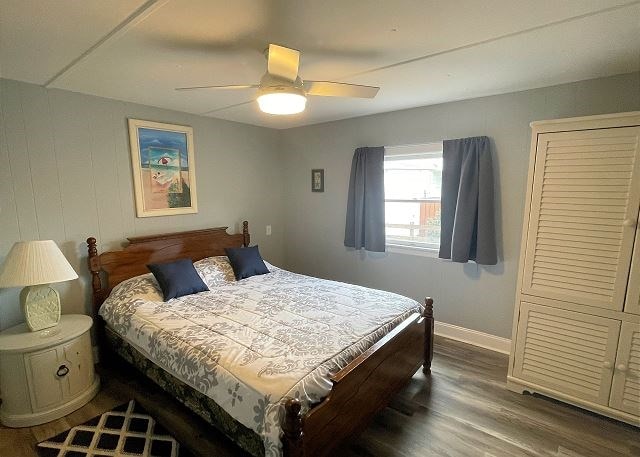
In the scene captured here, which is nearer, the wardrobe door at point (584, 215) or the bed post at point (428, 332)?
the wardrobe door at point (584, 215)

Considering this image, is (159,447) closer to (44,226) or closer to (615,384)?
(44,226)

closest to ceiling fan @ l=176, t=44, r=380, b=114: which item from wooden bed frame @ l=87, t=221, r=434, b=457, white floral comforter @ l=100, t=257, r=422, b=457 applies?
white floral comforter @ l=100, t=257, r=422, b=457

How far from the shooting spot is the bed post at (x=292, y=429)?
1.40 metres

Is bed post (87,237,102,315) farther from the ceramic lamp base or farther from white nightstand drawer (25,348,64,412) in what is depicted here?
white nightstand drawer (25,348,64,412)

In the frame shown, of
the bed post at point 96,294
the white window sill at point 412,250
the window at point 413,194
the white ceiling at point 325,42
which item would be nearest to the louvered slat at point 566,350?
the white window sill at point 412,250

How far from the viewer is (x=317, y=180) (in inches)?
163

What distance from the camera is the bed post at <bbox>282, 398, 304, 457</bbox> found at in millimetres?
1400

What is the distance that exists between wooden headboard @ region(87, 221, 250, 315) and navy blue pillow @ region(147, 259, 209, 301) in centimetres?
21

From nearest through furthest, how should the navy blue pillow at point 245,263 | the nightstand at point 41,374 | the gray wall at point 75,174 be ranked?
the nightstand at point 41,374
the gray wall at point 75,174
the navy blue pillow at point 245,263

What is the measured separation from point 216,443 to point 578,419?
243 cm

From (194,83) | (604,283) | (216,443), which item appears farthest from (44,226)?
(604,283)

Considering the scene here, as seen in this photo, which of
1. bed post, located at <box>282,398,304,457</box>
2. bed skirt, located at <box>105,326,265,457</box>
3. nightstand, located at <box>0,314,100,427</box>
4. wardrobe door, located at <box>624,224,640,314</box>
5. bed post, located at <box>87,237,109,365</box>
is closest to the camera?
bed post, located at <box>282,398,304,457</box>

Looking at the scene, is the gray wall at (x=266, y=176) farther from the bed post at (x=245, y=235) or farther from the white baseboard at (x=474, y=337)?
the bed post at (x=245, y=235)

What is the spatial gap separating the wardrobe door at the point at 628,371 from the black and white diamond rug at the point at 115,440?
281 cm
